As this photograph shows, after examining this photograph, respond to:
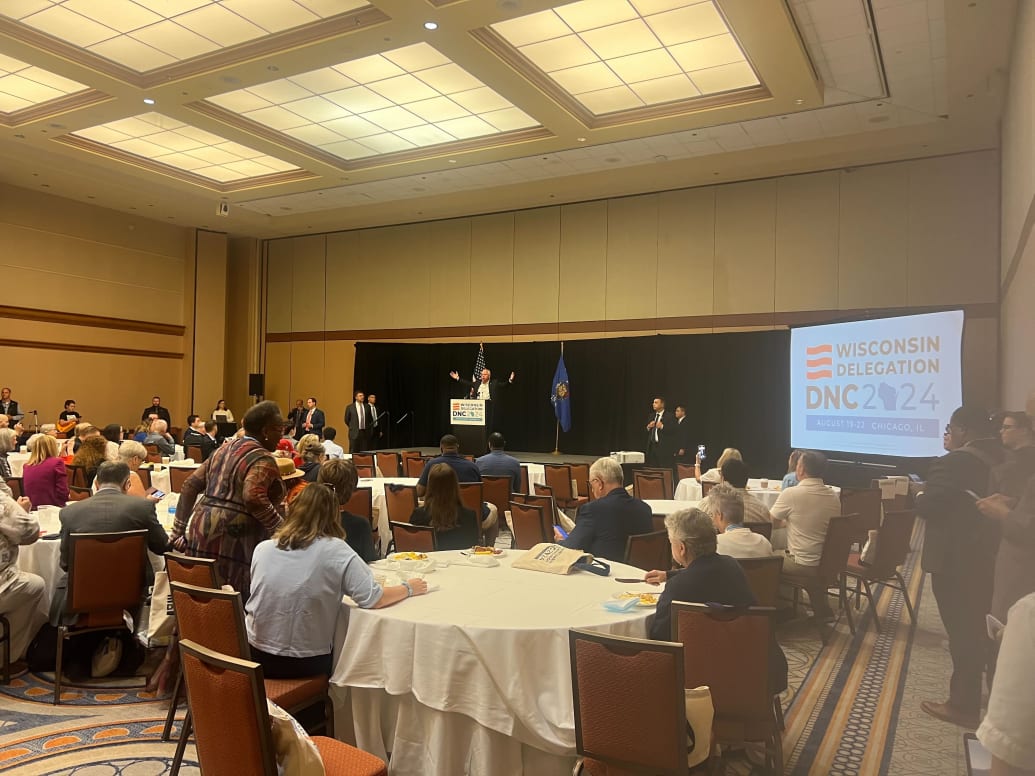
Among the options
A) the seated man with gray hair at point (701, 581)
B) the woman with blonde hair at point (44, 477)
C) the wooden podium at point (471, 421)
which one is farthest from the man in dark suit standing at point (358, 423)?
the seated man with gray hair at point (701, 581)

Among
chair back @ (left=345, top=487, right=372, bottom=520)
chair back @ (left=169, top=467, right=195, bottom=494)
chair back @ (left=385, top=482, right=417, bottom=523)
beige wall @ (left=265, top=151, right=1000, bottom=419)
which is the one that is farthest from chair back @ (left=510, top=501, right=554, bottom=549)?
beige wall @ (left=265, top=151, right=1000, bottom=419)

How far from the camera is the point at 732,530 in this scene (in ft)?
13.6

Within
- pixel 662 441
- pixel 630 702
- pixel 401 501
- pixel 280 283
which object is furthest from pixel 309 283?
pixel 630 702

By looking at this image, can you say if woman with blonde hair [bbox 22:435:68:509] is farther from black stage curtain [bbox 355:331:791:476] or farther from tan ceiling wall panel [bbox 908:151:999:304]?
tan ceiling wall panel [bbox 908:151:999:304]

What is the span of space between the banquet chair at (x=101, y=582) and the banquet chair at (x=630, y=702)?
294 centimetres

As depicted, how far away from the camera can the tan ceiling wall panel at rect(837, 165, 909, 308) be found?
11391 mm

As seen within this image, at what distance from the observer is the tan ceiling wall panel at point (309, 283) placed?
1739 cm

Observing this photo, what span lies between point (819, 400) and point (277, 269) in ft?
43.4

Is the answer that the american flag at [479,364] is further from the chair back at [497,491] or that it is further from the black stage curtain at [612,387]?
the chair back at [497,491]

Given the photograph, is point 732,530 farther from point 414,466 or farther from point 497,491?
point 414,466

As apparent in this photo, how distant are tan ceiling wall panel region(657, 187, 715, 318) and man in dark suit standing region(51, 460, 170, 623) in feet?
34.4

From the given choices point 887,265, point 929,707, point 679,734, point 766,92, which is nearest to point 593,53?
point 766,92

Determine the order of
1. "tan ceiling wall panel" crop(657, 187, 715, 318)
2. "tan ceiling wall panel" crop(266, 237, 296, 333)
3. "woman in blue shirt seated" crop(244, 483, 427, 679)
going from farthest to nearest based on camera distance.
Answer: "tan ceiling wall panel" crop(266, 237, 296, 333) < "tan ceiling wall panel" crop(657, 187, 715, 318) < "woman in blue shirt seated" crop(244, 483, 427, 679)

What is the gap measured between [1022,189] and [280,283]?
50.9ft
